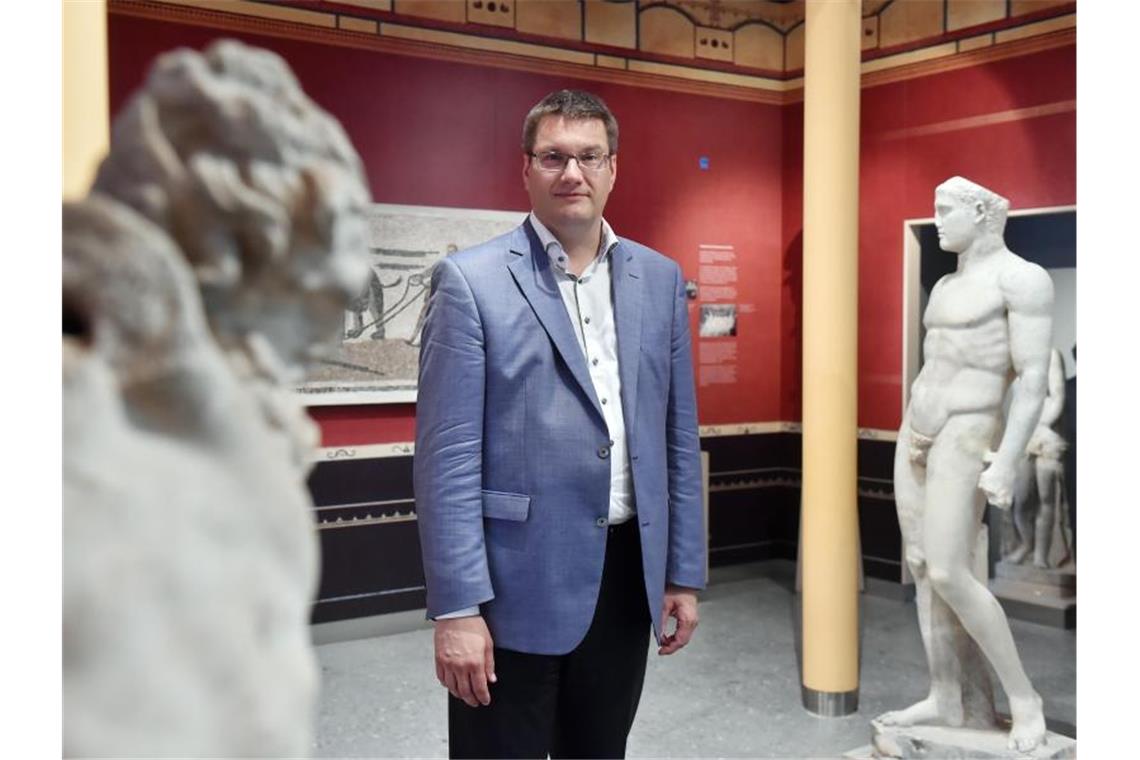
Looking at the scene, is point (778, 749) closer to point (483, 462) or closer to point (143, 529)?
point (483, 462)

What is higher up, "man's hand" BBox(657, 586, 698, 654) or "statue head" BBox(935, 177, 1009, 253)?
"statue head" BBox(935, 177, 1009, 253)

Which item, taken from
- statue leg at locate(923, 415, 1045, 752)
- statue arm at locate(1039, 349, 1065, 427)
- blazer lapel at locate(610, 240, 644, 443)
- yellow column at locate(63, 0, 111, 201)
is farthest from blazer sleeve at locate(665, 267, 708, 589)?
statue arm at locate(1039, 349, 1065, 427)

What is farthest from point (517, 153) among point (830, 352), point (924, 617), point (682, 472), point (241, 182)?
point (241, 182)

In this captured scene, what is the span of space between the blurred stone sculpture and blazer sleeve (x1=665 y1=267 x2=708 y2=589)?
166 cm

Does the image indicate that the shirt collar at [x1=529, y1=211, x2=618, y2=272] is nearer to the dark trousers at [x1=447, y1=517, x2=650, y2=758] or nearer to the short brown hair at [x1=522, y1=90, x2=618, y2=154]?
the short brown hair at [x1=522, y1=90, x2=618, y2=154]

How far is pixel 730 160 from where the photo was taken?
22.3 feet

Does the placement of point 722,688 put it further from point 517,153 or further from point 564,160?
point 564,160

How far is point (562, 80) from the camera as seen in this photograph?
6.14 meters

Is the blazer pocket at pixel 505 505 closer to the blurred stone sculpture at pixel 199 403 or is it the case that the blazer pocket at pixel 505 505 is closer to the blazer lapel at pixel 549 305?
the blazer lapel at pixel 549 305

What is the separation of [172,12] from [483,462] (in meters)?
3.70

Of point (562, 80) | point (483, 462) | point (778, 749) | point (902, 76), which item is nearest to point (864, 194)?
point (902, 76)

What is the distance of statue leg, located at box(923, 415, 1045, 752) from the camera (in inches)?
148

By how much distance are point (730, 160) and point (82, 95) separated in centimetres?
611

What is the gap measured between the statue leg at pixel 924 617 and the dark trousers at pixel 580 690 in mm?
1876
